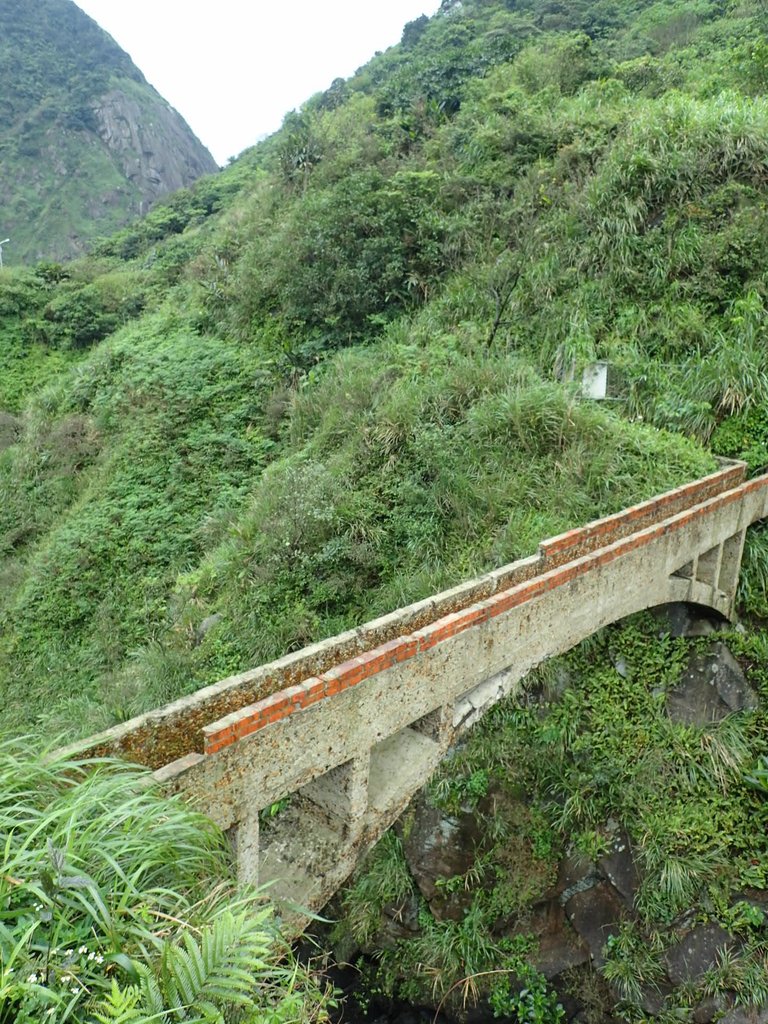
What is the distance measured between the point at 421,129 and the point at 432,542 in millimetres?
13626

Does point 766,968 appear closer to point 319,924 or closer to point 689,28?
point 319,924

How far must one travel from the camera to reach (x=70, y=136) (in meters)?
50.9

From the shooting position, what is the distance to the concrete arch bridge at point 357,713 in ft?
10.4

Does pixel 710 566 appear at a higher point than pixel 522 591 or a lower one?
lower

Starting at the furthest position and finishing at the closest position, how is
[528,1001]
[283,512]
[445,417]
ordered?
[445,417] → [283,512] → [528,1001]

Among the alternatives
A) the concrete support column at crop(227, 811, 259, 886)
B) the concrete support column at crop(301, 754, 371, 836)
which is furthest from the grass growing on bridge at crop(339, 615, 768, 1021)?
the concrete support column at crop(227, 811, 259, 886)

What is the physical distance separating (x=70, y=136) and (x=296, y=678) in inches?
2389

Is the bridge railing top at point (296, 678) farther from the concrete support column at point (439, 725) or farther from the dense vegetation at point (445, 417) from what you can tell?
the dense vegetation at point (445, 417)

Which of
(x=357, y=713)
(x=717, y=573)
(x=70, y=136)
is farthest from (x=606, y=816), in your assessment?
(x=70, y=136)

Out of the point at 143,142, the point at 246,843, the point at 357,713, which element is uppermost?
the point at 143,142

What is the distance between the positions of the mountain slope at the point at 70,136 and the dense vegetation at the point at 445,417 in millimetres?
36413

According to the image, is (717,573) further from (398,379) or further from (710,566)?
(398,379)

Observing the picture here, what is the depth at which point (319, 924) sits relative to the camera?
733 centimetres

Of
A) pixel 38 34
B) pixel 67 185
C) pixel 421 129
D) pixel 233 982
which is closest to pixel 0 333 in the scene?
pixel 421 129
